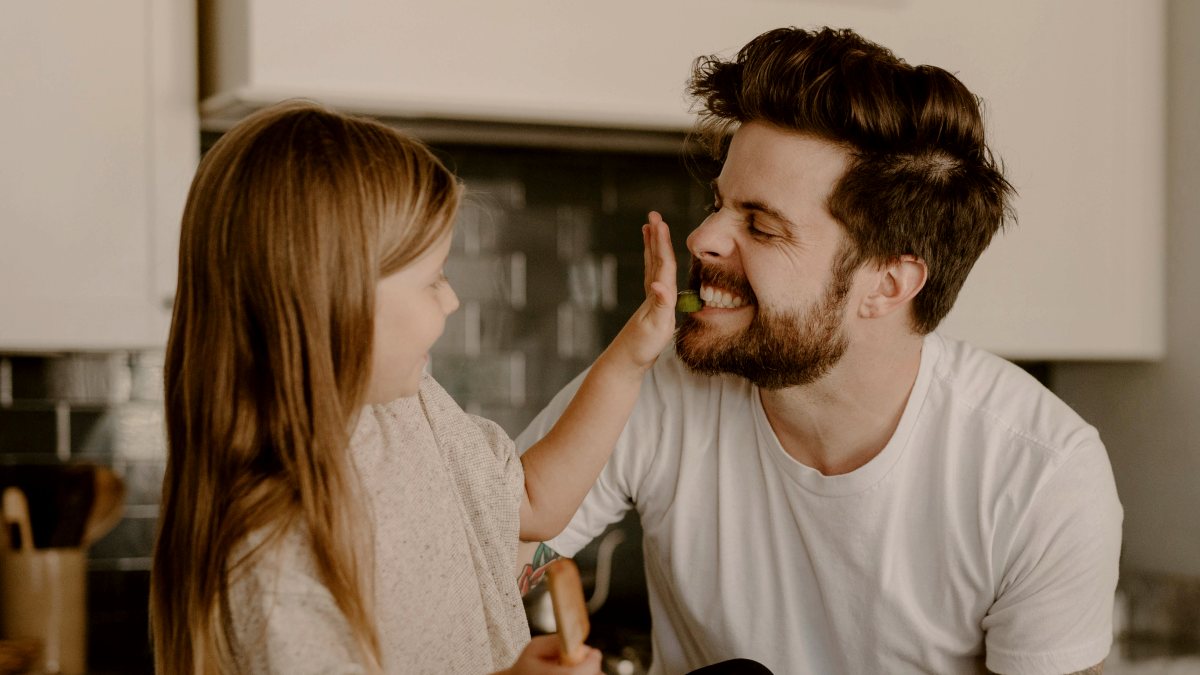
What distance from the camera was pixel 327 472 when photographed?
1.11 m

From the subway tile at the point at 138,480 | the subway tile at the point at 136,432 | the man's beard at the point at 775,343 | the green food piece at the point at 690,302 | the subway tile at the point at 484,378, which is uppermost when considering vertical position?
the green food piece at the point at 690,302

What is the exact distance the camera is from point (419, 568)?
121cm

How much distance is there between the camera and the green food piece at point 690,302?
162cm

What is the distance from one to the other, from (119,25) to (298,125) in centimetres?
92

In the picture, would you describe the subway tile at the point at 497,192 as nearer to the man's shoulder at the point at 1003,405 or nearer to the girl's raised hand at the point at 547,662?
the man's shoulder at the point at 1003,405

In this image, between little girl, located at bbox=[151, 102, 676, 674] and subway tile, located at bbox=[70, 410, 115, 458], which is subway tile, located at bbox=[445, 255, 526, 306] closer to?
subway tile, located at bbox=[70, 410, 115, 458]

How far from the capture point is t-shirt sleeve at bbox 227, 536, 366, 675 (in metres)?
1.05

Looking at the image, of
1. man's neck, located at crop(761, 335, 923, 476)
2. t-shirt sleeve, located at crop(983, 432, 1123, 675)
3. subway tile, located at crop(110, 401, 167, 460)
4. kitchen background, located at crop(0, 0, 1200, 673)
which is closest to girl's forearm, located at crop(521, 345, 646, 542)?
man's neck, located at crop(761, 335, 923, 476)

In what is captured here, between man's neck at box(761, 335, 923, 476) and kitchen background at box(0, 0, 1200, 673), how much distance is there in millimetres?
570

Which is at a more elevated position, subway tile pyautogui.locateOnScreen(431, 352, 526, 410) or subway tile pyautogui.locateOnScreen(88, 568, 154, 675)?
subway tile pyautogui.locateOnScreen(431, 352, 526, 410)

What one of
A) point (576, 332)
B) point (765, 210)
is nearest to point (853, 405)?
point (765, 210)

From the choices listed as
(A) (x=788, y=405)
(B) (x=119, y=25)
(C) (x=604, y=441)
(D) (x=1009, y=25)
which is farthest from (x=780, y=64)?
(B) (x=119, y=25)

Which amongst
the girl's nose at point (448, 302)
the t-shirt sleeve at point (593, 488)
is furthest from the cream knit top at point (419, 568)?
the t-shirt sleeve at point (593, 488)

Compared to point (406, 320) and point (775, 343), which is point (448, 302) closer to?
point (406, 320)
